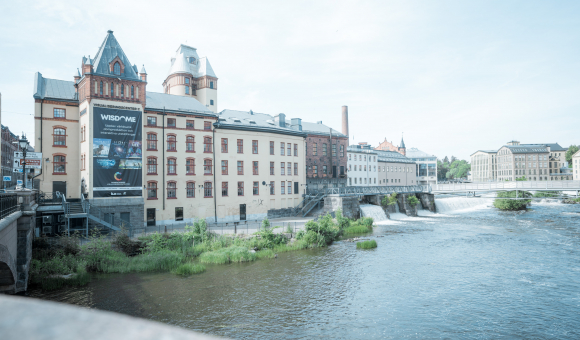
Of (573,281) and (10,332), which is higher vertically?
(10,332)

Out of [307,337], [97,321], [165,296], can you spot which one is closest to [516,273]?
[307,337]

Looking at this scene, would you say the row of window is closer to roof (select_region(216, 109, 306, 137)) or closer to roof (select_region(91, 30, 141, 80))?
roof (select_region(216, 109, 306, 137))

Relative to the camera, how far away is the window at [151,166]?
1446 inches

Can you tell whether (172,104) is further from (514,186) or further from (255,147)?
(514,186)

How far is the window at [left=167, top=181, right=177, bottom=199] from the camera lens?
37719 mm

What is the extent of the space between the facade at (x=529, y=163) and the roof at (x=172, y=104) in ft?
351

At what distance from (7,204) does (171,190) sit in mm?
23233

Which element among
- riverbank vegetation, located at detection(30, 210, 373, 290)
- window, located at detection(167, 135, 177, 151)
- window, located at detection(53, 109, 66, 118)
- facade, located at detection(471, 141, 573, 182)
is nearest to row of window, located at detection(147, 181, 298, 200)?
window, located at detection(167, 135, 177, 151)

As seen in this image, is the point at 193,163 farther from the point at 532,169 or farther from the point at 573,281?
the point at 532,169

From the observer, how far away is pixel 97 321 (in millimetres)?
1232

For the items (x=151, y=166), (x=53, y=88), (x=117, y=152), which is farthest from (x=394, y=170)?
(x=53, y=88)

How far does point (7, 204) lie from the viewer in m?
14.7

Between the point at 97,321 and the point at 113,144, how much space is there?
34.5 m

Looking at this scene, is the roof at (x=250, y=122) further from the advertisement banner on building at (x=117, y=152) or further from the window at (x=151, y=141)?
the advertisement banner on building at (x=117, y=152)
